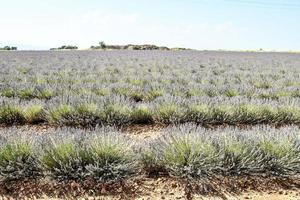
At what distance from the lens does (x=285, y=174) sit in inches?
195

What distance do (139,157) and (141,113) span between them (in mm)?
3609

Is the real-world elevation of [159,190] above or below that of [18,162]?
below

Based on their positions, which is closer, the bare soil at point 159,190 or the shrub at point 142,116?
the bare soil at point 159,190

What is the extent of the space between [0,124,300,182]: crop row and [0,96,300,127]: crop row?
2.87 m

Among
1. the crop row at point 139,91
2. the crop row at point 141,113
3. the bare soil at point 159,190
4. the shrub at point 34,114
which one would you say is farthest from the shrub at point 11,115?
the bare soil at point 159,190

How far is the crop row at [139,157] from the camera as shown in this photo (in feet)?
15.4

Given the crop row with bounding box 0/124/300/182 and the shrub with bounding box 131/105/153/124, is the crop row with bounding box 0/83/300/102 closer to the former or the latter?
the shrub with bounding box 131/105/153/124

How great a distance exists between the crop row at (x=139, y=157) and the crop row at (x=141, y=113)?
287 cm

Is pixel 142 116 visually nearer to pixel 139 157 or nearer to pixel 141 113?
pixel 141 113

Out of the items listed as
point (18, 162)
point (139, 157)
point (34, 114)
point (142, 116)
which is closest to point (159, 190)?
point (139, 157)

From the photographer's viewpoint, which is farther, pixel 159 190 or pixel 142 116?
pixel 142 116

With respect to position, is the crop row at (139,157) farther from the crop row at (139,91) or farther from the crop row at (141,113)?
the crop row at (139,91)

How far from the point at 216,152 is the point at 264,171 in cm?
61

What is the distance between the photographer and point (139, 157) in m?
4.98
